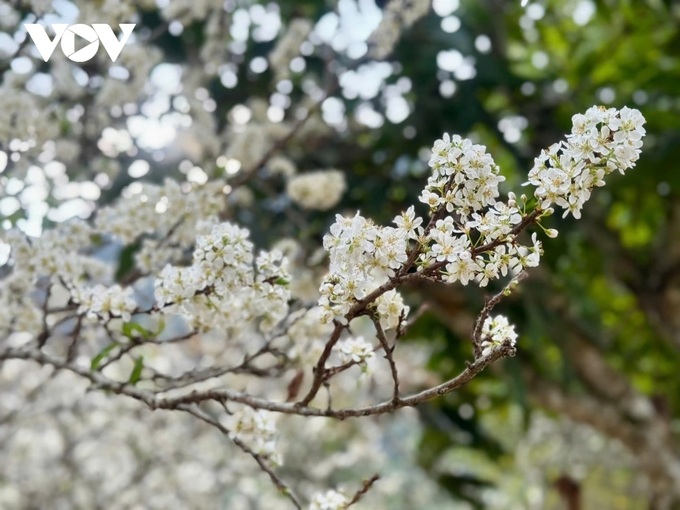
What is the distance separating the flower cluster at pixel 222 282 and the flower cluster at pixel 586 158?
0.72 feet

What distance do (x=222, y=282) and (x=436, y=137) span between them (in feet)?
3.30

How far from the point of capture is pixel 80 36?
874 millimetres

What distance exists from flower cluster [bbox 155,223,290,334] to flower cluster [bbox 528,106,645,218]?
0.22m

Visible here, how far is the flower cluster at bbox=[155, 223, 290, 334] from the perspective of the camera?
21.3 inches

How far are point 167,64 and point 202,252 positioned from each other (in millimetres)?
1018

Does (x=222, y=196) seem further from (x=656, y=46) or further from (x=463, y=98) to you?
(x=656, y=46)

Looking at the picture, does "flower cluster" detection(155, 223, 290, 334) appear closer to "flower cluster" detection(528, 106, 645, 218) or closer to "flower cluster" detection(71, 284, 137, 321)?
"flower cluster" detection(71, 284, 137, 321)

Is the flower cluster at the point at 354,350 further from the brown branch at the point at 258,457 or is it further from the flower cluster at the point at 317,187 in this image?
the flower cluster at the point at 317,187

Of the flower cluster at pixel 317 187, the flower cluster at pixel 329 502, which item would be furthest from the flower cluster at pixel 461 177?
the flower cluster at pixel 317 187

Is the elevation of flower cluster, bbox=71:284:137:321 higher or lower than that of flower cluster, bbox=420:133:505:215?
higher

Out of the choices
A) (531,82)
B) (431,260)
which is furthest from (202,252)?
(531,82)

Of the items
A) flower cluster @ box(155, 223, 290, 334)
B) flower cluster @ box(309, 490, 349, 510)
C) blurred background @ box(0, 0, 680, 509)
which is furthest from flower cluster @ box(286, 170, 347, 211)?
flower cluster @ box(309, 490, 349, 510)

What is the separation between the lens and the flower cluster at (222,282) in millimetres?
541

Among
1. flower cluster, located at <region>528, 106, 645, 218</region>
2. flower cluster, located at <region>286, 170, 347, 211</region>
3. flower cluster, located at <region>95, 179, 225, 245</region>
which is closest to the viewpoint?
flower cluster, located at <region>528, 106, 645, 218</region>
